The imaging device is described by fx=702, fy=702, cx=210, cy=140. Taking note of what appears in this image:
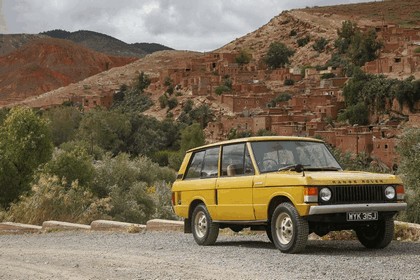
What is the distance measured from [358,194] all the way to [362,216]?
0.31 m

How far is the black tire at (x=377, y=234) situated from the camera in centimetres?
988

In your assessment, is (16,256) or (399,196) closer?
(399,196)

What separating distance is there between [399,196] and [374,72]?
268 feet

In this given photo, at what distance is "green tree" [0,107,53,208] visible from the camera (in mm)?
26812

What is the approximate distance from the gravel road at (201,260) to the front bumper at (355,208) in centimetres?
57

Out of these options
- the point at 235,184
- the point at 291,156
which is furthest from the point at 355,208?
the point at 235,184

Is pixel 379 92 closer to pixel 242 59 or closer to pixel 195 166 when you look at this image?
pixel 242 59

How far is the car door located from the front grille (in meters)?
1.40

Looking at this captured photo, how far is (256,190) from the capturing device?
33.3 ft

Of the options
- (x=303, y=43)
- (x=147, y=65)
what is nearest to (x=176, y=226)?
(x=303, y=43)

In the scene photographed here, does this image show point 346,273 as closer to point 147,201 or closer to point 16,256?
point 16,256

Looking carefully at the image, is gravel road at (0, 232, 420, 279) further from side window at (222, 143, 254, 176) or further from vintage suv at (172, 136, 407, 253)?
side window at (222, 143, 254, 176)

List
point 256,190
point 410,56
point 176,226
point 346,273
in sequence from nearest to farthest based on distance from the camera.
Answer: point 346,273 < point 256,190 < point 176,226 < point 410,56

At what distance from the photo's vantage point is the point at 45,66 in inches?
6531
